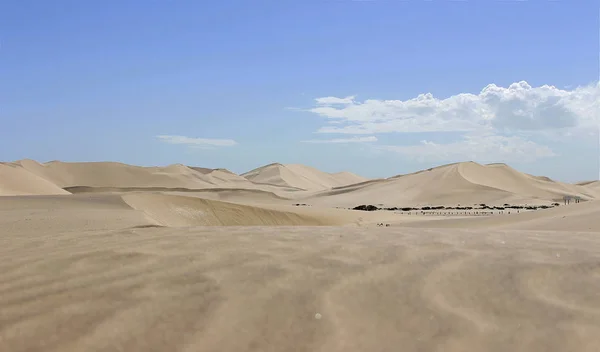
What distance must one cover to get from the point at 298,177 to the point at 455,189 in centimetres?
6351

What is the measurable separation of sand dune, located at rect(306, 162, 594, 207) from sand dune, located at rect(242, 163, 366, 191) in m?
41.1

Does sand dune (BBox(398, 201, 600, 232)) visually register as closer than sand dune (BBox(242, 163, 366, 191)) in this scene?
Yes

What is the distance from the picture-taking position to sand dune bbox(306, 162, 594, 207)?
48.3 meters

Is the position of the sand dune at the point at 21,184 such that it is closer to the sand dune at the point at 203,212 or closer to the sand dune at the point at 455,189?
the sand dune at the point at 455,189

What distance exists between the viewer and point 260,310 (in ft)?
9.91

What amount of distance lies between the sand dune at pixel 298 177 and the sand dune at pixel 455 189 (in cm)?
4107

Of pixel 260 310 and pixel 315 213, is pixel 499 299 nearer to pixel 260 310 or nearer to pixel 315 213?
pixel 260 310

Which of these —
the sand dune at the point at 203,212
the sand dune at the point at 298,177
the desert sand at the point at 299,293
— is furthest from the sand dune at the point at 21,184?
the sand dune at the point at 298,177

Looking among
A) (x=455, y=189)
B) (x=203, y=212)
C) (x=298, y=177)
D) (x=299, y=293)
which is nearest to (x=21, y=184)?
(x=203, y=212)

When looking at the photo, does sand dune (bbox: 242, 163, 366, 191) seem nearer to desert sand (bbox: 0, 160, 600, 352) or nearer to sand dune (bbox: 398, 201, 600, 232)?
sand dune (bbox: 398, 201, 600, 232)

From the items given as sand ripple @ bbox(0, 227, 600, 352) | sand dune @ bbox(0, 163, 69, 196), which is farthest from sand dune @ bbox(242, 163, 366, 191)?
sand ripple @ bbox(0, 227, 600, 352)

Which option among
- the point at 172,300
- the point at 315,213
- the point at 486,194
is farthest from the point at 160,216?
the point at 486,194

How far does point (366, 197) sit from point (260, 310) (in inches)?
2109

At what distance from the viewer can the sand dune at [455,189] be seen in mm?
48344
